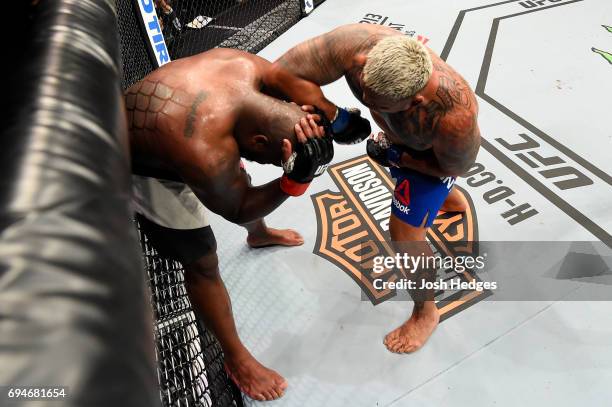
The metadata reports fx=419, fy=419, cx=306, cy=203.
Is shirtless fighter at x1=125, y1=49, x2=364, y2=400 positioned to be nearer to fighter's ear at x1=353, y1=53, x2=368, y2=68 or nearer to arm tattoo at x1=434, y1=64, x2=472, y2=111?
fighter's ear at x1=353, y1=53, x2=368, y2=68

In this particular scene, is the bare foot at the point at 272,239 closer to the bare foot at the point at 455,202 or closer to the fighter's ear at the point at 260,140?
the bare foot at the point at 455,202

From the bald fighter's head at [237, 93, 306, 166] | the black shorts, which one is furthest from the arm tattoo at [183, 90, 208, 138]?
the black shorts

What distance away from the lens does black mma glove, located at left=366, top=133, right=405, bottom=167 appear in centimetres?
166

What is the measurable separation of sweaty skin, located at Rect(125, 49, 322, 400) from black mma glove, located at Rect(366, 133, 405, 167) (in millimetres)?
523

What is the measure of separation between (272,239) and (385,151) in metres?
0.80

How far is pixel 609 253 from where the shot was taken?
1.94 meters

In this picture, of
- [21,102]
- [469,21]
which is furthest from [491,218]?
[469,21]

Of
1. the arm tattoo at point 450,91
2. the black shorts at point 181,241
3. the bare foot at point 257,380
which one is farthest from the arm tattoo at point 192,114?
the bare foot at point 257,380

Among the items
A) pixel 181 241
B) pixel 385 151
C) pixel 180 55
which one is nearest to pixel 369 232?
pixel 385 151

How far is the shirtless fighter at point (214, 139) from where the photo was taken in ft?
4.04

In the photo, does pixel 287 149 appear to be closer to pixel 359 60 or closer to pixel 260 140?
pixel 260 140

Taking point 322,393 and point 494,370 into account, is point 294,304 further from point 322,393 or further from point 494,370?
point 494,370

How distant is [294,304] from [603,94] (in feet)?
8.12

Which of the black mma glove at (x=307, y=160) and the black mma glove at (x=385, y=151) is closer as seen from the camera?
the black mma glove at (x=307, y=160)
